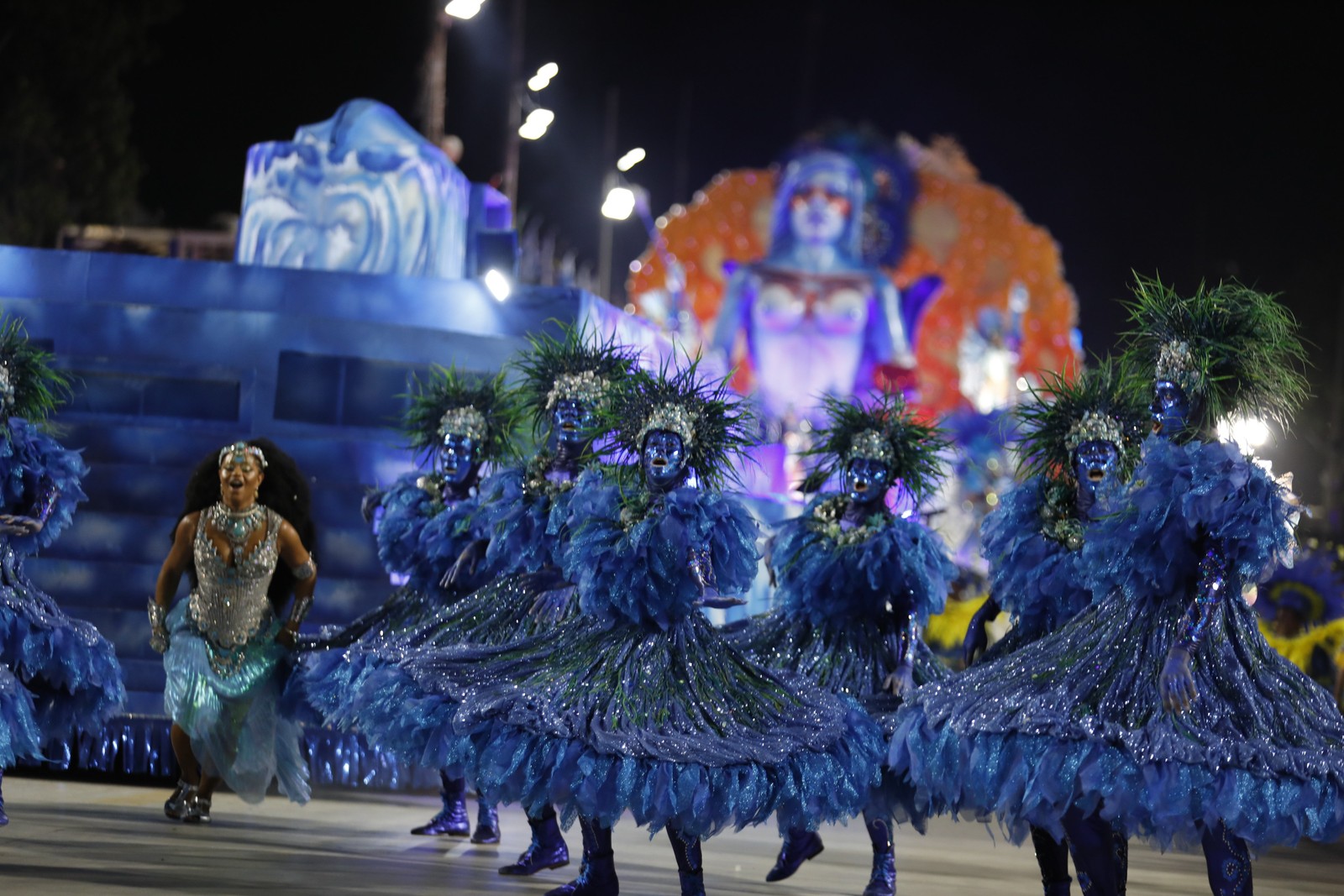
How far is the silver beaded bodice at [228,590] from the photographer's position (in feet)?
25.2

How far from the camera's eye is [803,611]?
22.9 ft

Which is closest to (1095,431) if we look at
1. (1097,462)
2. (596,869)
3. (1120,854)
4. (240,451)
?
(1097,462)

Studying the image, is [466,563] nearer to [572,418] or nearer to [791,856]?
[572,418]

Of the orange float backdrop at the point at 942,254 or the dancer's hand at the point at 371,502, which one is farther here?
the orange float backdrop at the point at 942,254

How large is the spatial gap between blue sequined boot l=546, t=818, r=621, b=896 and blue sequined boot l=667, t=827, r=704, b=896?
0.90ft

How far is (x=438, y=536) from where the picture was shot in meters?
7.70

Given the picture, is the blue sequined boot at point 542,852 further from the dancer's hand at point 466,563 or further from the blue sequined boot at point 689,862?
the dancer's hand at point 466,563

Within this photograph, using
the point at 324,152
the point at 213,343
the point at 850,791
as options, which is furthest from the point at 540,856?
the point at 324,152

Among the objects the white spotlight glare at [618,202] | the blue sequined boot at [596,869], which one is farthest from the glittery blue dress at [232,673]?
the white spotlight glare at [618,202]

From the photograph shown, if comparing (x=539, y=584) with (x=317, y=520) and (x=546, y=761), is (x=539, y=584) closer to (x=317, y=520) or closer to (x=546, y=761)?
(x=546, y=761)

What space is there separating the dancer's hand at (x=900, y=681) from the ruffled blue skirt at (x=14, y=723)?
123 inches

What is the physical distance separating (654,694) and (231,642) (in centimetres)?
275

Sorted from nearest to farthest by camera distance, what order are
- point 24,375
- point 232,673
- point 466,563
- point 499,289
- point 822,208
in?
point 24,375, point 466,563, point 232,673, point 499,289, point 822,208

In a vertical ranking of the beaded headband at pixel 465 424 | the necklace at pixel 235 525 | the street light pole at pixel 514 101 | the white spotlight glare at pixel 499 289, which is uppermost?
the street light pole at pixel 514 101
